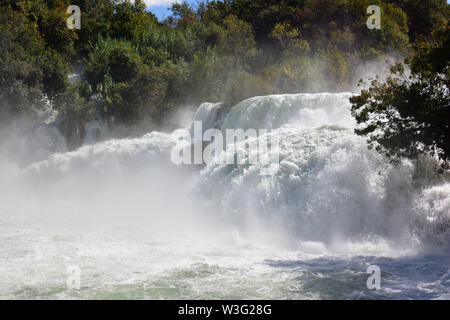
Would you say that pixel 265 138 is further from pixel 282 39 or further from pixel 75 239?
pixel 282 39

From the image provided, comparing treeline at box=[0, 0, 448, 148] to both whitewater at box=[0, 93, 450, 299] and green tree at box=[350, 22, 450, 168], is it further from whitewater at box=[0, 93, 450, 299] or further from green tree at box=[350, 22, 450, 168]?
green tree at box=[350, 22, 450, 168]

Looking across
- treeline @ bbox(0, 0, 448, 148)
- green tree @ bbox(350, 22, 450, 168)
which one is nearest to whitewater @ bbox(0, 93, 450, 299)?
green tree @ bbox(350, 22, 450, 168)

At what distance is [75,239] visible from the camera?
12594mm

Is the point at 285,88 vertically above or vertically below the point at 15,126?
above

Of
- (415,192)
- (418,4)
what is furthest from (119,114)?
(418,4)

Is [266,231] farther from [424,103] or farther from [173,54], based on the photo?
[173,54]

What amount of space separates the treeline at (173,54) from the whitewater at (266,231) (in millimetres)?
6448

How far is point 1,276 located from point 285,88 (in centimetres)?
1801

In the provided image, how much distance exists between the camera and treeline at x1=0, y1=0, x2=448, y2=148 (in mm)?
24484

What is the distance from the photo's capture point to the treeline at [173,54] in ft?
80.3

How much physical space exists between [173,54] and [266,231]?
20.5m

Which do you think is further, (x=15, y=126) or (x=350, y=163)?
(x=15, y=126)

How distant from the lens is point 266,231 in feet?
41.7

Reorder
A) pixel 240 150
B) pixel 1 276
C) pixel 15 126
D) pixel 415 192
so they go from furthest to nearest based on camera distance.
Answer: pixel 15 126 < pixel 240 150 < pixel 415 192 < pixel 1 276
